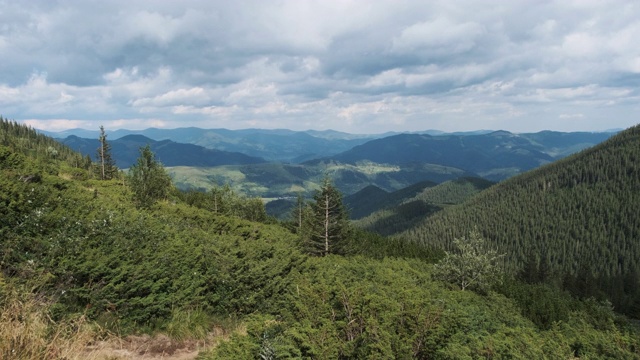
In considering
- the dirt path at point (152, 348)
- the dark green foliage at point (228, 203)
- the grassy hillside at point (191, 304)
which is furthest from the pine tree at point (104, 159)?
the dirt path at point (152, 348)

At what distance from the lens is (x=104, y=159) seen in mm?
96062

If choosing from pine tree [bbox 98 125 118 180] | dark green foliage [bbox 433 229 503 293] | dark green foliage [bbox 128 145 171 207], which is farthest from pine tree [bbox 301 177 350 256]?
pine tree [bbox 98 125 118 180]

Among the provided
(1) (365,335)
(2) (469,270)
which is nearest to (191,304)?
(1) (365,335)

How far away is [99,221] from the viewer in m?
14.0

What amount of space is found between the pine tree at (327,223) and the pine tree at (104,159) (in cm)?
6404

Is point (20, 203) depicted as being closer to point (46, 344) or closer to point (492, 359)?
point (46, 344)

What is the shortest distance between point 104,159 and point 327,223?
80063mm

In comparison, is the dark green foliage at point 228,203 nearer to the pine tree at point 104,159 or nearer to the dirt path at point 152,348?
the pine tree at point 104,159

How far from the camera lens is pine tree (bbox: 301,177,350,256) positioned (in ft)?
149

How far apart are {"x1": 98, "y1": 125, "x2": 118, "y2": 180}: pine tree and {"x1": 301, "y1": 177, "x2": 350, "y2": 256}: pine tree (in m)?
64.0

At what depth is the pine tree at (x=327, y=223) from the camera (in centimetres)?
4553

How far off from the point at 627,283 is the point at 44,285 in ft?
658

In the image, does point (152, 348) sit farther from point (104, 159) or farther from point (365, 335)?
point (104, 159)

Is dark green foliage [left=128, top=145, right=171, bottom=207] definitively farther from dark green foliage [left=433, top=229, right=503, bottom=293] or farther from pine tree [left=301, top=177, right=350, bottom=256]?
dark green foliage [left=433, top=229, right=503, bottom=293]
